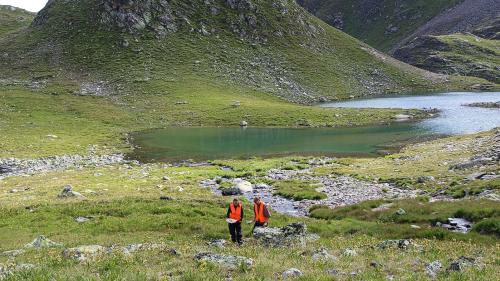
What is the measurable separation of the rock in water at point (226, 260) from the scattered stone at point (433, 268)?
5.74 meters

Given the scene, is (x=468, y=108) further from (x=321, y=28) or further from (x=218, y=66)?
(x=321, y=28)

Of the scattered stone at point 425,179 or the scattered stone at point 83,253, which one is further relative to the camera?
the scattered stone at point 425,179

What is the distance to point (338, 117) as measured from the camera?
10050 centimetres

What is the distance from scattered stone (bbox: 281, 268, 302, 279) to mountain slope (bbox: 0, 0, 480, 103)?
120 metres

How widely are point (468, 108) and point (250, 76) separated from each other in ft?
212

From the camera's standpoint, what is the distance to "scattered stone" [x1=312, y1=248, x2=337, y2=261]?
16.5 meters

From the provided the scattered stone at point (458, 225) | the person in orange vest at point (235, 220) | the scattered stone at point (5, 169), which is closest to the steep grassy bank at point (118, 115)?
the scattered stone at point (5, 169)

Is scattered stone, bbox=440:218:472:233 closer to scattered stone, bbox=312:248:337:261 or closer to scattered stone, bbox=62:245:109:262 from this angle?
scattered stone, bbox=312:248:337:261

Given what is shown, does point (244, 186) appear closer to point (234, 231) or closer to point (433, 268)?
point (234, 231)

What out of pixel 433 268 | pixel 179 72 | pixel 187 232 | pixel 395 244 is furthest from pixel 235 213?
pixel 179 72

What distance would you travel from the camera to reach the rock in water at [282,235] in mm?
20938

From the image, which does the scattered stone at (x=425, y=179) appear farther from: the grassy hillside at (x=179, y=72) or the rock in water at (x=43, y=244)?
the grassy hillside at (x=179, y=72)

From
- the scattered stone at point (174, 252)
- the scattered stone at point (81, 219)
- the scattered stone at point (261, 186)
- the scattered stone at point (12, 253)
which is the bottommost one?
the scattered stone at point (261, 186)

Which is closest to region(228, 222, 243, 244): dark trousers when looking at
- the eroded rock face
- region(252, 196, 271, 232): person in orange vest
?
region(252, 196, 271, 232): person in orange vest
